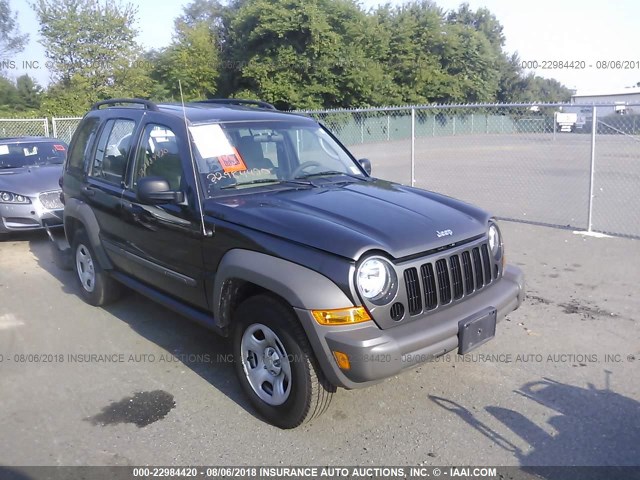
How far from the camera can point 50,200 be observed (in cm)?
864

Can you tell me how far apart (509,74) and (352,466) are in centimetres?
6776

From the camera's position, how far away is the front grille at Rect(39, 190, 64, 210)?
857cm

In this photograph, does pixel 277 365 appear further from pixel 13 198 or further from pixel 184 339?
pixel 13 198

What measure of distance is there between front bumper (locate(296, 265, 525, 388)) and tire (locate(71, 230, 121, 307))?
3143 millimetres

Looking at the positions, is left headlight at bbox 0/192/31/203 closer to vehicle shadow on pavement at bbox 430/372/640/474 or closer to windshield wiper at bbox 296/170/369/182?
windshield wiper at bbox 296/170/369/182

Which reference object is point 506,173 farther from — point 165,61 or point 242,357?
point 165,61

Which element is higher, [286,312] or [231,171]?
[231,171]

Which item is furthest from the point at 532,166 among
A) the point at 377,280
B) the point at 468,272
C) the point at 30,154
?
the point at 377,280

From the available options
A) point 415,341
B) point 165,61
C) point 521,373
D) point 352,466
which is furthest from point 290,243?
point 165,61

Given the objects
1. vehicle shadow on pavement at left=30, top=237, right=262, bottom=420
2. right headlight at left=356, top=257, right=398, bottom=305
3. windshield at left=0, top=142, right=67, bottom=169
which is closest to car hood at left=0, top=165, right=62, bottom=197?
windshield at left=0, top=142, right=67, bottom=169

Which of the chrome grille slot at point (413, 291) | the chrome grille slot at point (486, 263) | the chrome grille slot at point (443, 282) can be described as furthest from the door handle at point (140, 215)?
the chrome grille slot at point (486, 263)

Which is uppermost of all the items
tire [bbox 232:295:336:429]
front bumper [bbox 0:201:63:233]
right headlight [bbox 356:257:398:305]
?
right headlight [bbox 356:257:398:305]

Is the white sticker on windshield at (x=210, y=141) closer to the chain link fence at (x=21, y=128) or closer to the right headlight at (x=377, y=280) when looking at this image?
the right headlight at (x=377, y=280)

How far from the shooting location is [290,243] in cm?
348
